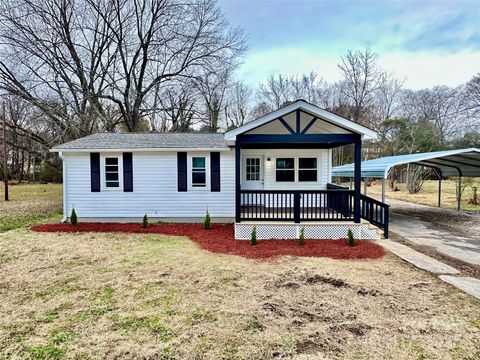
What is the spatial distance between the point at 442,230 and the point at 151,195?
34.0 ft

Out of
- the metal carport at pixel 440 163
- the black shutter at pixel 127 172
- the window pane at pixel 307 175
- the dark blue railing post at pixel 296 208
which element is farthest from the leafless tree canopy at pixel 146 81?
the dark blue railing post at pixel 296 208

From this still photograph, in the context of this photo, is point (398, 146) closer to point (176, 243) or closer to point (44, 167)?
point (176, 243)

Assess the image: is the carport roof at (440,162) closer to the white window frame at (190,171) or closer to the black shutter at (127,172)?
the white window frame at (190,171)

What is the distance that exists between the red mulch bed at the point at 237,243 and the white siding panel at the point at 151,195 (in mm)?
717

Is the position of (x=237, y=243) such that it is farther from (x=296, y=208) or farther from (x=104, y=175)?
(x=104, y=175)

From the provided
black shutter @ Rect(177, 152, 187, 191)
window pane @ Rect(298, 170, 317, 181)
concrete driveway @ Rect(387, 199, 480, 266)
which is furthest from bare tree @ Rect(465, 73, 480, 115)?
black shutter @ Rect(177, 152, 187, 191)

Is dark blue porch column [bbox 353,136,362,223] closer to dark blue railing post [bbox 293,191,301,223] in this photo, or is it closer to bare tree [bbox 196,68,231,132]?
dark blue railing post [bbox 293,191,301,223]

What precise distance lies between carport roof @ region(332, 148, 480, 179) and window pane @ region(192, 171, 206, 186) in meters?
6.13

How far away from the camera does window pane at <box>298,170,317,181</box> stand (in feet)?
35.3

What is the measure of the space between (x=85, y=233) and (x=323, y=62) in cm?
3217

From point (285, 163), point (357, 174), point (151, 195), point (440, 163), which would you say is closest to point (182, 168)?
point (151, 195)

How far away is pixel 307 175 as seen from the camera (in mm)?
10773

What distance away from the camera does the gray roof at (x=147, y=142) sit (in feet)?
33.1

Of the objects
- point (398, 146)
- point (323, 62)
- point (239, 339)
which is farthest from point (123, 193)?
point (323, 62)
